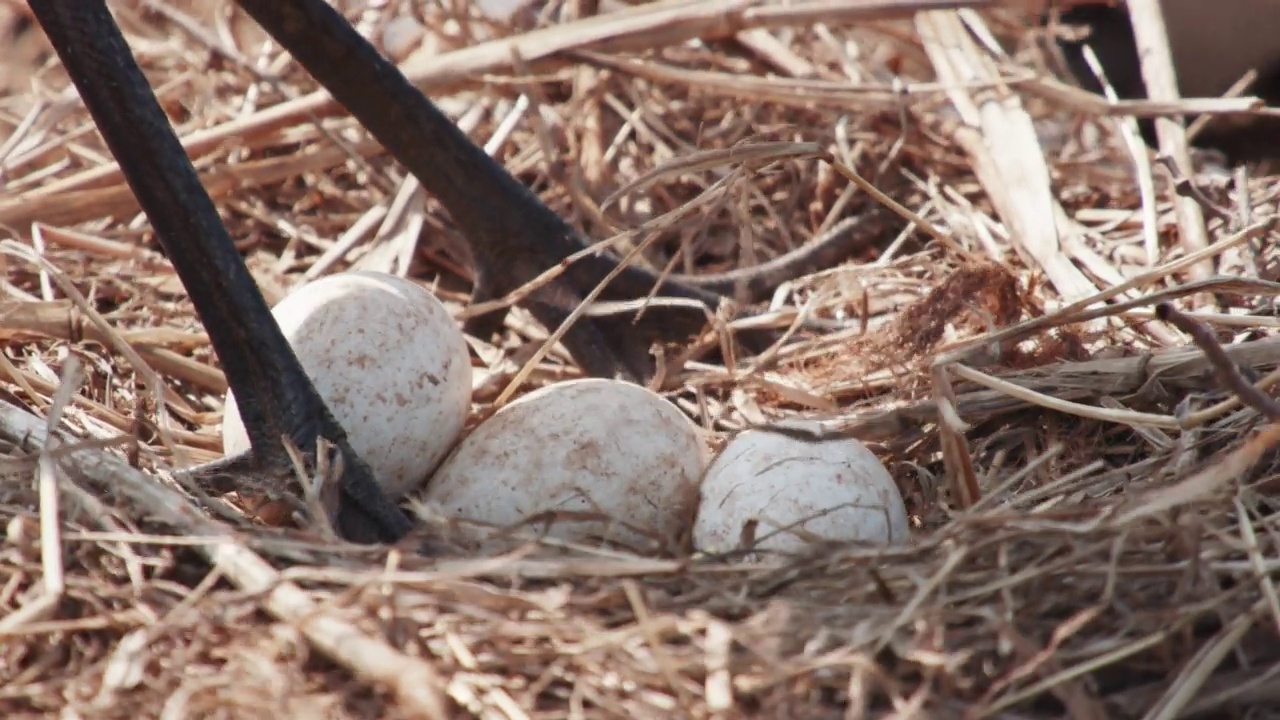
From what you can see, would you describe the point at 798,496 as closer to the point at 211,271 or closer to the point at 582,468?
the point at 582,468

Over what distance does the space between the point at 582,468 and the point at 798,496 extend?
25 cm

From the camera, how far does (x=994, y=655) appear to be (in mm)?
1173

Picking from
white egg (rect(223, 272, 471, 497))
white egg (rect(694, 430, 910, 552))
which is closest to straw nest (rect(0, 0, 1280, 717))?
white egg (rect(694, 430, 910, 552))

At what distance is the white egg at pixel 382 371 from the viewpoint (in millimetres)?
1603

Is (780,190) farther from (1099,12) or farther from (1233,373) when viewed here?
(1233,373)

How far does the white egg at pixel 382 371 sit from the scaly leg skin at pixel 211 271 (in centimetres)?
7

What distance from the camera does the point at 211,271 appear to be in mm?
1507

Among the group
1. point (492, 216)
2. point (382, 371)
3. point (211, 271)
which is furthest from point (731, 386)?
point (211, 271)

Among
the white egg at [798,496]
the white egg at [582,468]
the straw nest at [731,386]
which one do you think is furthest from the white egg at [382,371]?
the white egg at [798,496]

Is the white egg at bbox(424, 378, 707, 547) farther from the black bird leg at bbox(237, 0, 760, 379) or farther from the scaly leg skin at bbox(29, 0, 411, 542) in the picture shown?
the black bird leg at bbox(237, 0, 760, 379)

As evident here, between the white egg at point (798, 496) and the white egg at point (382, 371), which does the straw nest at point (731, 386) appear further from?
the white egg at point (382, 371)

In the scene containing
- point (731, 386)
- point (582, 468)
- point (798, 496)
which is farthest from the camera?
point (731, 386)

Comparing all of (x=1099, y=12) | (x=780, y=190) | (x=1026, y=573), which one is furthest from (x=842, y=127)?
(x=1026, y=573)

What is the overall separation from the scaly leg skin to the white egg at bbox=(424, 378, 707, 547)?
4.0 inches
